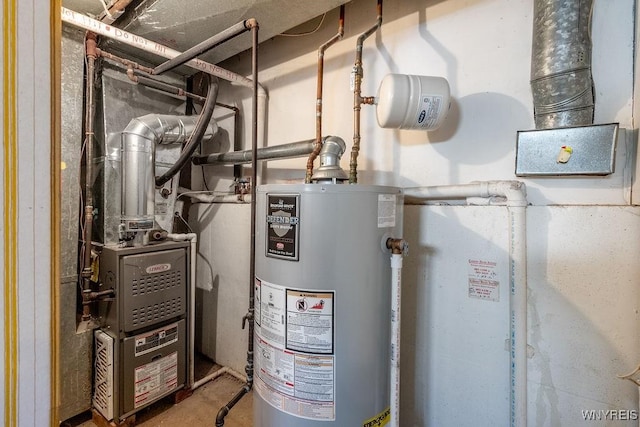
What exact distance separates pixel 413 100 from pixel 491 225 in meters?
0.57

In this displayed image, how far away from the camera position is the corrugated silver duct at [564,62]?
91cm

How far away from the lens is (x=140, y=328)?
1.60 metres

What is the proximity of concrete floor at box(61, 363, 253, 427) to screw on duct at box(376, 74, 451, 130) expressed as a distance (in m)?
1.76

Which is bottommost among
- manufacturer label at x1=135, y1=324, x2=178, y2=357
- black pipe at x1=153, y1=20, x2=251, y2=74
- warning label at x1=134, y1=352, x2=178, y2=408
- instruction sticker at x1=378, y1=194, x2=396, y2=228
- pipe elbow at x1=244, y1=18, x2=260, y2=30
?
warning label at x1=134, y1=352, x2=178, y2=408

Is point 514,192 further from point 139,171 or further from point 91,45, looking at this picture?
point 91,45

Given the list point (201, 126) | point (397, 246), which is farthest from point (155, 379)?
point (397, 246)

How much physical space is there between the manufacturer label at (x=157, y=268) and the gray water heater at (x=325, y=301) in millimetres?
981

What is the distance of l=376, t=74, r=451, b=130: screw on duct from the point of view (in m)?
1.09

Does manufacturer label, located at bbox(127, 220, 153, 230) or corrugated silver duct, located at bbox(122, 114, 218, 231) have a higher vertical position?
corrugated silver duct, located at bbox(122, 114, 218, 231)

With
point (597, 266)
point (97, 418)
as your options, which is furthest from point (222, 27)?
point (97, 418)

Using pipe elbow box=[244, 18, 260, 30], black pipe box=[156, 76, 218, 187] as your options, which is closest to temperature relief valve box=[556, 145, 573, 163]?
pipe elbow box=[244, 18, 260, 30]

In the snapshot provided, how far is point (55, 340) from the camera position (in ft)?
1.46
